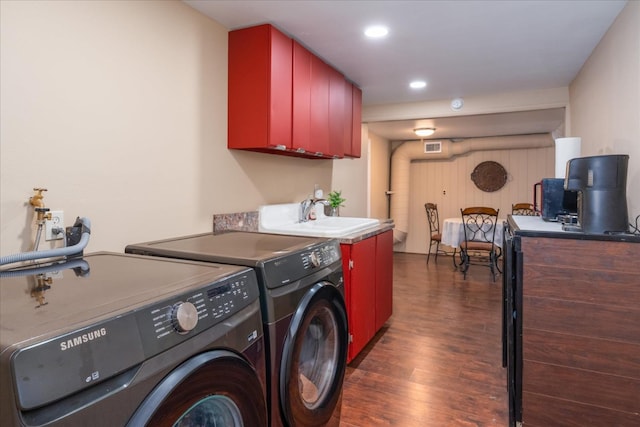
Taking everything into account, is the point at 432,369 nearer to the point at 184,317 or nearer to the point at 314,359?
the point at 314,359

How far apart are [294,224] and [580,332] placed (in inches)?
75.0

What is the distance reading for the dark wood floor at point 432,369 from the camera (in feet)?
6.43

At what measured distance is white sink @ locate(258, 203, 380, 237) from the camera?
2.44 meters

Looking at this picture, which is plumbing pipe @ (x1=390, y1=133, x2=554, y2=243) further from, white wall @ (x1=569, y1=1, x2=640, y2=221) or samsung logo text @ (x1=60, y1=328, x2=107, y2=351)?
samsung logo text @ (x1=60, y1=328, x2=107, y2=351)

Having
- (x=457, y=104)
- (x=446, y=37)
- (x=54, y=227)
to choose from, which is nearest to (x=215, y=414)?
(x=54, y=227)

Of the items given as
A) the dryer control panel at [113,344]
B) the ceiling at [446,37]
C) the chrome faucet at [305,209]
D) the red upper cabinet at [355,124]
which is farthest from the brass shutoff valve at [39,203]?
the red upper cabinet at [355,124]

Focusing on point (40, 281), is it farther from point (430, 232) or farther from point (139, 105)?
point (430, 232)

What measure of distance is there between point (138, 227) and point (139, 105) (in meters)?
0.58

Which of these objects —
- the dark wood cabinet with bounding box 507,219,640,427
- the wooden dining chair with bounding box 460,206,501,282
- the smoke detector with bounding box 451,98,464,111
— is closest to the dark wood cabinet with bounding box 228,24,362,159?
the dark wood cabinet with bounding box 507,219,640,427

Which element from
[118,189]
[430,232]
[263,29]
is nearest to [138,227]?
[118,189]

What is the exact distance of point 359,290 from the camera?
2482mm

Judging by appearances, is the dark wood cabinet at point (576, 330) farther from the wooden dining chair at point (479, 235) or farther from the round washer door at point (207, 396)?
the wooden dining chair at point (479, 235)

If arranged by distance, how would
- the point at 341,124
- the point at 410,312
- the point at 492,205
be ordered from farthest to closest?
the point at 492,205, the point at 410,312, the point at 341,124

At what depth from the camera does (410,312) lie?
141 inches
